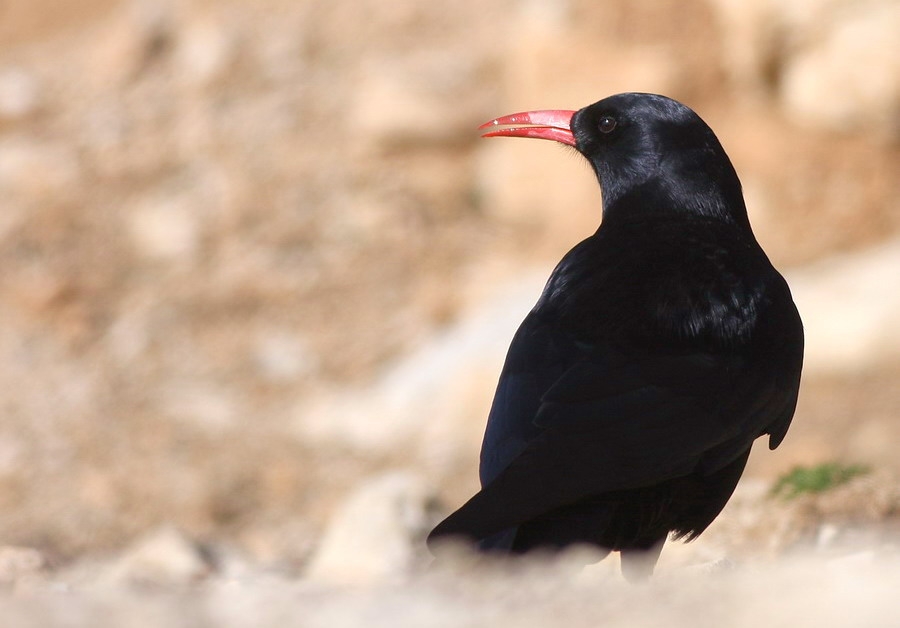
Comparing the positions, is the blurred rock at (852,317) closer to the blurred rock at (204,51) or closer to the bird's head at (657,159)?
the bird's head at (657,159)

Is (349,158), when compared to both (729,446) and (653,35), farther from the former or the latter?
(729,446)

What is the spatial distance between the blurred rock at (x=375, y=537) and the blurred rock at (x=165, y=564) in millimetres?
498

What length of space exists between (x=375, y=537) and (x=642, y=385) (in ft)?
8.68

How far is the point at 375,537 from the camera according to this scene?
607cm

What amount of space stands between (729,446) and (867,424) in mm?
4523

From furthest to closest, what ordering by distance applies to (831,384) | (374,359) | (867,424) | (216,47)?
(216,47)
(374,359)
(831,384)
(867,424)

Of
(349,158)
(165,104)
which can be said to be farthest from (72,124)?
(349,158)

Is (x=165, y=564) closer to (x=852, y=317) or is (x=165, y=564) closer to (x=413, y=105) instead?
(x=852, y=317)

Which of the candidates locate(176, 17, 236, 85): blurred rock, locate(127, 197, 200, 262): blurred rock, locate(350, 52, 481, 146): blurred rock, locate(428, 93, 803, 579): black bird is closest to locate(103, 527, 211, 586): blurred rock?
locate(428, 93, 803, 579): black bird

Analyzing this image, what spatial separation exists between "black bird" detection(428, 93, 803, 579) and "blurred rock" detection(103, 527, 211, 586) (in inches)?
102

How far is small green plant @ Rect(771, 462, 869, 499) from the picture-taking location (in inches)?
201

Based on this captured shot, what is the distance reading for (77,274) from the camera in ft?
35.1

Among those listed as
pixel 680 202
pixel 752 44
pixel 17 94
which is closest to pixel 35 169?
pixel 17 94

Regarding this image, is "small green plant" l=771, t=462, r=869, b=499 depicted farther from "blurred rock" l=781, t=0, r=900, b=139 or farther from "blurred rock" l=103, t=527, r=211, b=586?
"blurred rock" l=781, t=0, r=900, b=139
